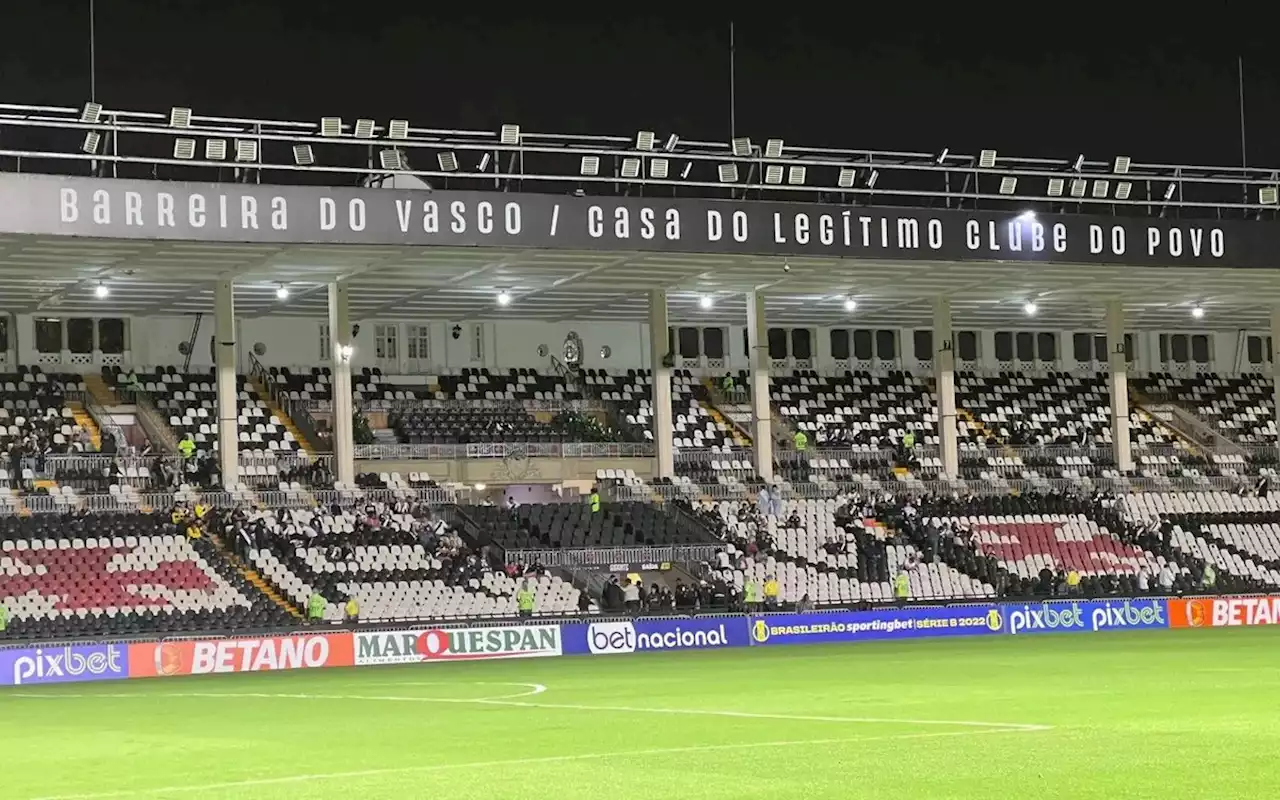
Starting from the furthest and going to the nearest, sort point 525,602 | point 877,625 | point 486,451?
1. point 486,451
2. point 877,625
3. point 525,602

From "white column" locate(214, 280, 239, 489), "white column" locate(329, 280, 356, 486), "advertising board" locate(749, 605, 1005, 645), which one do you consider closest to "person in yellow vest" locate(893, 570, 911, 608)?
"advertising board" locate(749, 605, 1005, 645)

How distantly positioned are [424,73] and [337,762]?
36317mm

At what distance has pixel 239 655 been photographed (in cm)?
3519

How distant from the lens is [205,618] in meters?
38.7

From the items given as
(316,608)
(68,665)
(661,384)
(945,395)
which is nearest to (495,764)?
(68,665)

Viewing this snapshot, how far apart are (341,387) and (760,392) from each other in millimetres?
11022

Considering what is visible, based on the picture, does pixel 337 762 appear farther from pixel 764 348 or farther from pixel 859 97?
pixel 859 97

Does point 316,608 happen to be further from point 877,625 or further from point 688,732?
point 688,732

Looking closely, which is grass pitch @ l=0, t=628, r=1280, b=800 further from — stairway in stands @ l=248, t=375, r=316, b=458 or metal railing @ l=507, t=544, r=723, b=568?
stairway in stands @ l=248, t=375, r=316, b=458

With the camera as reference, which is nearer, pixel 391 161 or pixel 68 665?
pixel 68 665

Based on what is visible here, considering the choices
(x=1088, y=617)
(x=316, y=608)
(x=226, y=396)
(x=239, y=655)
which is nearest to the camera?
(x=239, y=655)

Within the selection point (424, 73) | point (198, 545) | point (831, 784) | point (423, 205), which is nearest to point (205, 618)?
point (198, 545)

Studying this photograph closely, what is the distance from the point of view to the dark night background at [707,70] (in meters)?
47.8

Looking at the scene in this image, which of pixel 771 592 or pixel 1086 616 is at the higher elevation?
pixel 771 592
